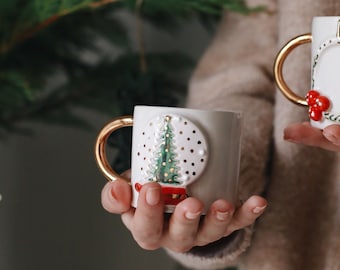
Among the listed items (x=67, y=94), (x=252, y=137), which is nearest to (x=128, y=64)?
(x=67, y=94)

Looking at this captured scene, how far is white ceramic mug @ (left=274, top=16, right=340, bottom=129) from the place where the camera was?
514mm

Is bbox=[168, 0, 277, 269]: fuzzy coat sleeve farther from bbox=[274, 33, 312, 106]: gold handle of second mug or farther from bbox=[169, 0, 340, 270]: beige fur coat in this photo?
bbox=[274, 33, 312, 106]: gold handle of second mug

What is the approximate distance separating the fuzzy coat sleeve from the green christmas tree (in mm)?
190

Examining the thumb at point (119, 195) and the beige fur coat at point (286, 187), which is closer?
the thumb at point (119, 195)

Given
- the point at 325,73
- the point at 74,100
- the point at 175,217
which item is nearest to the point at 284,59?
the point at 325,73

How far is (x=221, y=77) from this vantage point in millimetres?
854

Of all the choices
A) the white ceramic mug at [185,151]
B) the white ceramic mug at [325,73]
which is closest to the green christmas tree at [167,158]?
the white ceramic mug at [185,151]

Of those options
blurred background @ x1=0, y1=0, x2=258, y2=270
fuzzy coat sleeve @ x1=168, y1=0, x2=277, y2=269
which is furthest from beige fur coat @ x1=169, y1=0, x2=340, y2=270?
blurred background @ x1=0, y1=0, x2=258, y2=270

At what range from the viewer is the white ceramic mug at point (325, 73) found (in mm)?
514

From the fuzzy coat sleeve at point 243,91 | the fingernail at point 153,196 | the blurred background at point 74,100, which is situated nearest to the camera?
the fingernail at point 153,196

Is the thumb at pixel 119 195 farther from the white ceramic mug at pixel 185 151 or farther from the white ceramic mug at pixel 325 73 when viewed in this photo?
the white ceramic mug at pixel 325 73

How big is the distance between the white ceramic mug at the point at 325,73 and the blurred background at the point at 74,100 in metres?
0.25

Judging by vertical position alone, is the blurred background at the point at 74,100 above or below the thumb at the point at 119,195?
above

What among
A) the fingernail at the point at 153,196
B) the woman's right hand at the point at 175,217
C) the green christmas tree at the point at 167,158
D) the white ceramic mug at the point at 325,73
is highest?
the white ceramic mug at the point at 325,73
